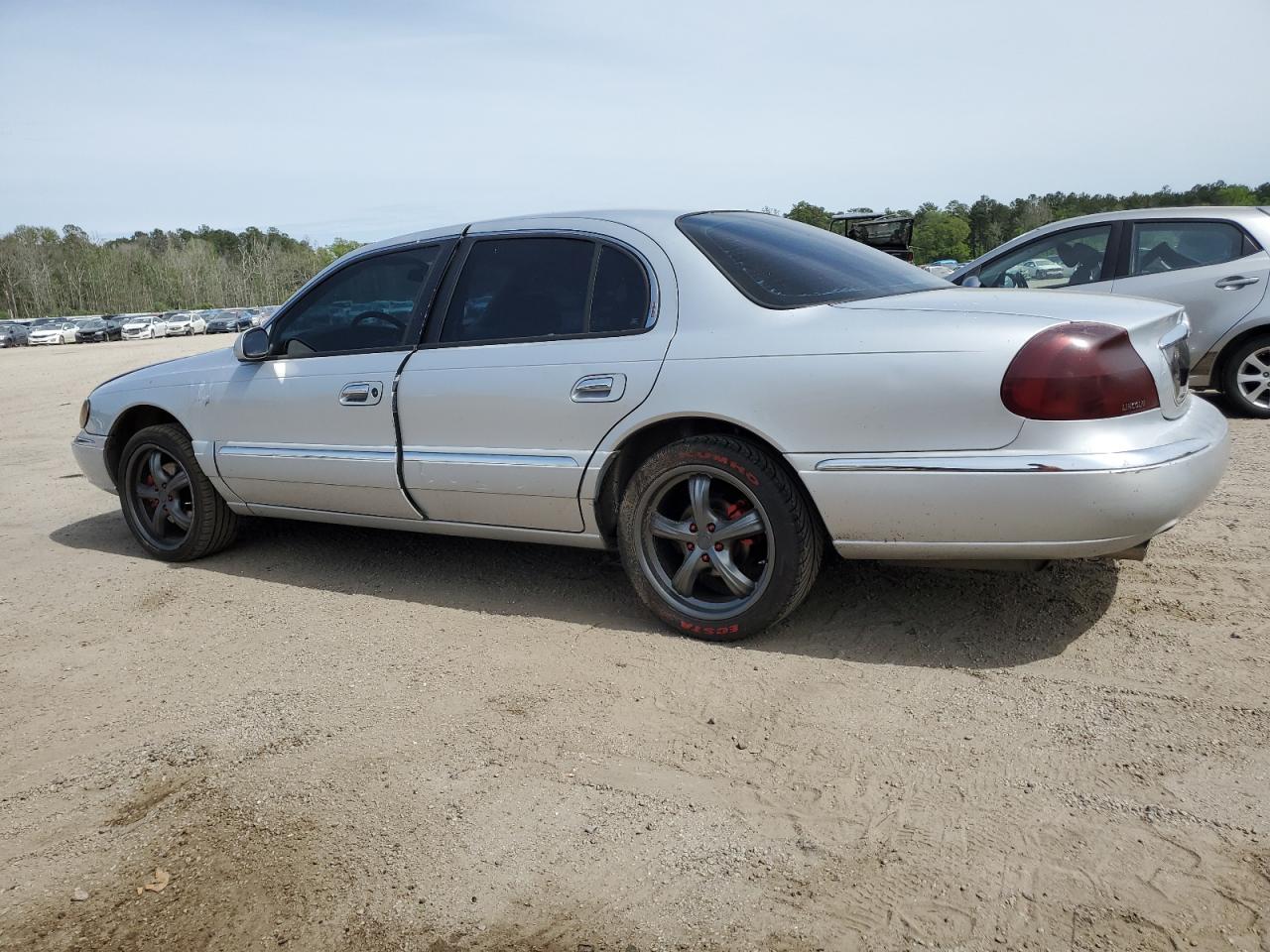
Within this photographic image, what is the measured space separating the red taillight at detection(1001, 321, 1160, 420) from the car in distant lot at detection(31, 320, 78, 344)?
56.7m

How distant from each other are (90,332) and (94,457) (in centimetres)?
5523

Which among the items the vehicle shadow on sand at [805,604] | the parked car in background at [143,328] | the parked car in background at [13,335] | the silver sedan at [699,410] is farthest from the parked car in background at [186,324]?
the silver sedan at [699,410]

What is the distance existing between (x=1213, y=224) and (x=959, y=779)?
6621 mm

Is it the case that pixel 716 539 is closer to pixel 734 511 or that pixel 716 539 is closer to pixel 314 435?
pixel 734 511

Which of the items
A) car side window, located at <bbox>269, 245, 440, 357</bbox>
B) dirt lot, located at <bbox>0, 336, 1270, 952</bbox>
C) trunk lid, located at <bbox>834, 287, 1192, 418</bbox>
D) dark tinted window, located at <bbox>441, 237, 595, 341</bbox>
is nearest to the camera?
dirt lot, located at <bbox>0, 336, 1270, 952</bbox>

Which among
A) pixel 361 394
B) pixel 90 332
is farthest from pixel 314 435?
pixel 90 332

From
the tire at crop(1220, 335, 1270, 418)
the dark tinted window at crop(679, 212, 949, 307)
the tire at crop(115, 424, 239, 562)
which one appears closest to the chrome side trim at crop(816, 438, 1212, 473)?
the dark tinted window at crop(679, 212, 949, 307)

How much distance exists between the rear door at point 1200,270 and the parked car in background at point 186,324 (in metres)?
59.3

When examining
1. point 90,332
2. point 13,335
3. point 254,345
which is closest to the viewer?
point 254,345

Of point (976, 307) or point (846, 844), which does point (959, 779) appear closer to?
point (846, 844)

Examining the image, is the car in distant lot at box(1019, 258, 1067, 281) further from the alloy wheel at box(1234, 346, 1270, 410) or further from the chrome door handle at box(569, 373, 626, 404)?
the chrome door handle at box(569, 373, 626, 404)

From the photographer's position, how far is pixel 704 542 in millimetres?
3629

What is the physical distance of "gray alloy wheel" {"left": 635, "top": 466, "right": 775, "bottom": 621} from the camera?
11.7 ft

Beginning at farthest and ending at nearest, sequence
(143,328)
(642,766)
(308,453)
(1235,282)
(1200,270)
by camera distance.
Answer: (143,328) < (1200,270) < (1235,282) < (308,453) < (642,766)
